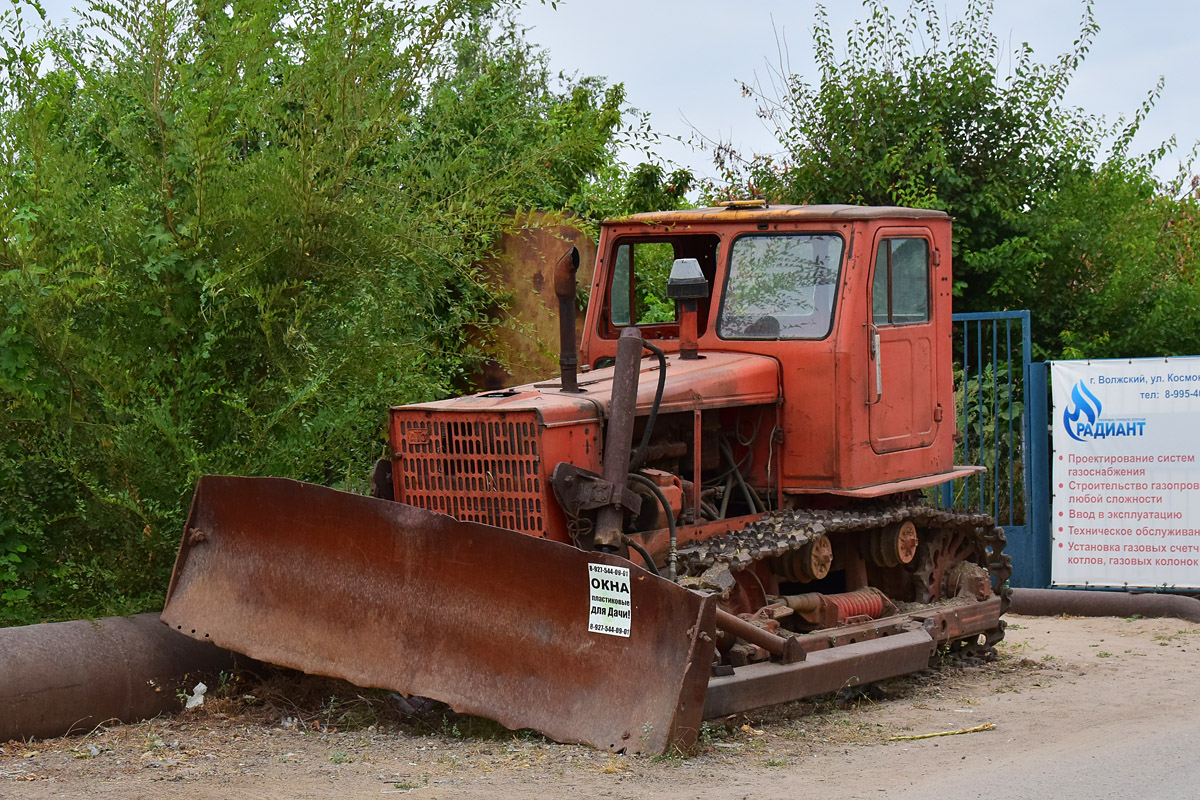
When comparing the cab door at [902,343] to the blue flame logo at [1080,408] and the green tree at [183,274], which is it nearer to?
the green tree at [183,274]

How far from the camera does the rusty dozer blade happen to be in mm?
6094

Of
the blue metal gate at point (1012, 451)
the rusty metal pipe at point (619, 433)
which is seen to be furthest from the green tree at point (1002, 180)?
the rusty metal pipe at point (619, 433)

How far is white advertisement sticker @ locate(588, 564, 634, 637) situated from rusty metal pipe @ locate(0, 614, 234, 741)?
2.24 meters

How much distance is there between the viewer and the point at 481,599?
6.47 meters

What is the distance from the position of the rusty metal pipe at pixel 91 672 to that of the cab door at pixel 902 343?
3.82 metres

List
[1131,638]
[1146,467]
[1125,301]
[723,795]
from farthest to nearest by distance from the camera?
[1125,301] < [1146,467] < [1131,638] < [723,795]

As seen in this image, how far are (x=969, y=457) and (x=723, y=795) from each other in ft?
28.3

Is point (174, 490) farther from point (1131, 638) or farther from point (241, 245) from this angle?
point (1131, 638)

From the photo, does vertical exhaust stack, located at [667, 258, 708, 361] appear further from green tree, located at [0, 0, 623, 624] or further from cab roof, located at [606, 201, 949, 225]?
green tree, located at [0, 0, 623, 624]

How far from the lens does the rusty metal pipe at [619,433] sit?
6621 mm

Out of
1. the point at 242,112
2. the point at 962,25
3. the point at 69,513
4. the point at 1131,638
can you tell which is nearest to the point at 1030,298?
the point at 962,25

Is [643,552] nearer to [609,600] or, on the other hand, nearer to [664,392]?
[609,600]

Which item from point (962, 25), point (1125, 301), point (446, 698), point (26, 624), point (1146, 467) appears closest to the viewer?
point (446, 698)

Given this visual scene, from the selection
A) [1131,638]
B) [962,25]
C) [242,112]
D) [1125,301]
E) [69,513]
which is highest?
[962,25]
